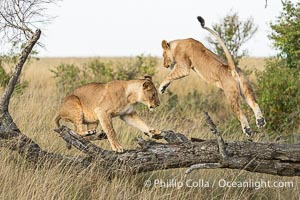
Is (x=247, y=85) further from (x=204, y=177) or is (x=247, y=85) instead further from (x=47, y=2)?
(x=47, y=2)

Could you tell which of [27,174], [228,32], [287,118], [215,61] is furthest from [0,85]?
[215,61]

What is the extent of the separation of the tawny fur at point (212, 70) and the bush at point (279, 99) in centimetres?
471

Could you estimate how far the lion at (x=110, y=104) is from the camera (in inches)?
236

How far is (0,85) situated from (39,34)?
7.46 metres

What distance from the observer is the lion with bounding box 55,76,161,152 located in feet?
19.7

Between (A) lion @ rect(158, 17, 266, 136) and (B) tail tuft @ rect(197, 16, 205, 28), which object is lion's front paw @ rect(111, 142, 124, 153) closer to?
(A) lion @ rect(158, 17, 266, 136)

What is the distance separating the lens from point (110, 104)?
602cm

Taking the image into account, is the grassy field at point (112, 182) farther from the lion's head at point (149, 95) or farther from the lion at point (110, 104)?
the lion's head at point (149, 95)

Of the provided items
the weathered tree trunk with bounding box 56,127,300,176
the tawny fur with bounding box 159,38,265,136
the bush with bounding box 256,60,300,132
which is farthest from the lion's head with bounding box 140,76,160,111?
the bush with bounding box 256,60,300,132

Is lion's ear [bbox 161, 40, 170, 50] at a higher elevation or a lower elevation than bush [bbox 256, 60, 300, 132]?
higher

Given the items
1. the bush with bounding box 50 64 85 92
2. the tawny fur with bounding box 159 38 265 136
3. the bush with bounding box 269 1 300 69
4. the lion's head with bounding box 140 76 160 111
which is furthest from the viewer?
the bush with bounding box 50 64 85 92

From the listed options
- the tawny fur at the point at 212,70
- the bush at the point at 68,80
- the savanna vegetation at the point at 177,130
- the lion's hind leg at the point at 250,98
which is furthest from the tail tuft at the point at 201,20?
the bush at the point at 68,80

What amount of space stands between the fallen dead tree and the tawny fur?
302 mm

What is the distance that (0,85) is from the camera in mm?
13023
